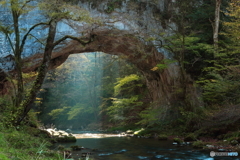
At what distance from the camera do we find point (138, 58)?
14.5m

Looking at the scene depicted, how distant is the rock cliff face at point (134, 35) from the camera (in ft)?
42.0

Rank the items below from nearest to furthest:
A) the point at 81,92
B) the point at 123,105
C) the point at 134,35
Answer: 1. the point at 134,35
2. the point at 123,105
3. the point at 81,92

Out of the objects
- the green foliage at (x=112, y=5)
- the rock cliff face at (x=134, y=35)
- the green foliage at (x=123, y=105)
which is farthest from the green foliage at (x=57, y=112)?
the green foliage at (x=112, y=5)

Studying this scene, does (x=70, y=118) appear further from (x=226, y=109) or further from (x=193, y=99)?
(x=226, y=109)

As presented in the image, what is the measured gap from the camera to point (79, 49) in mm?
13570

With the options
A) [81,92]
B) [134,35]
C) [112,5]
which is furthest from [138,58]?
[81,92]

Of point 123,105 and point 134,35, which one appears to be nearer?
point 134,35

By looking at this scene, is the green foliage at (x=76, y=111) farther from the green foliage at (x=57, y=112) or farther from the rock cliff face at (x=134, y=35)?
the rock cliff face at (x=134, y=35)

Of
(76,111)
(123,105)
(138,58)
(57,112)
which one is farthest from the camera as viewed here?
(57,112)

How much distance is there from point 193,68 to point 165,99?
98.9 inches

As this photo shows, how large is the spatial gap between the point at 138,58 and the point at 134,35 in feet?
6.31

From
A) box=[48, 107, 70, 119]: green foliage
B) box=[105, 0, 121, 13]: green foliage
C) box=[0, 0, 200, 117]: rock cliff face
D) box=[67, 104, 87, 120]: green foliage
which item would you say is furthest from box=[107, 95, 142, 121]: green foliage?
box=[48, 107, 70, 119]: green foliage

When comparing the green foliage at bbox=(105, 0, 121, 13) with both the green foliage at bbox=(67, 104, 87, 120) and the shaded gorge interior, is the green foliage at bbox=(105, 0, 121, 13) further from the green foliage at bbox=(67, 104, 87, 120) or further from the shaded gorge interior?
the green foliage at bbox=(67, 104, 87, 120)

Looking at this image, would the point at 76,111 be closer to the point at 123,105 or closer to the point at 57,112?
the point at 57,112
